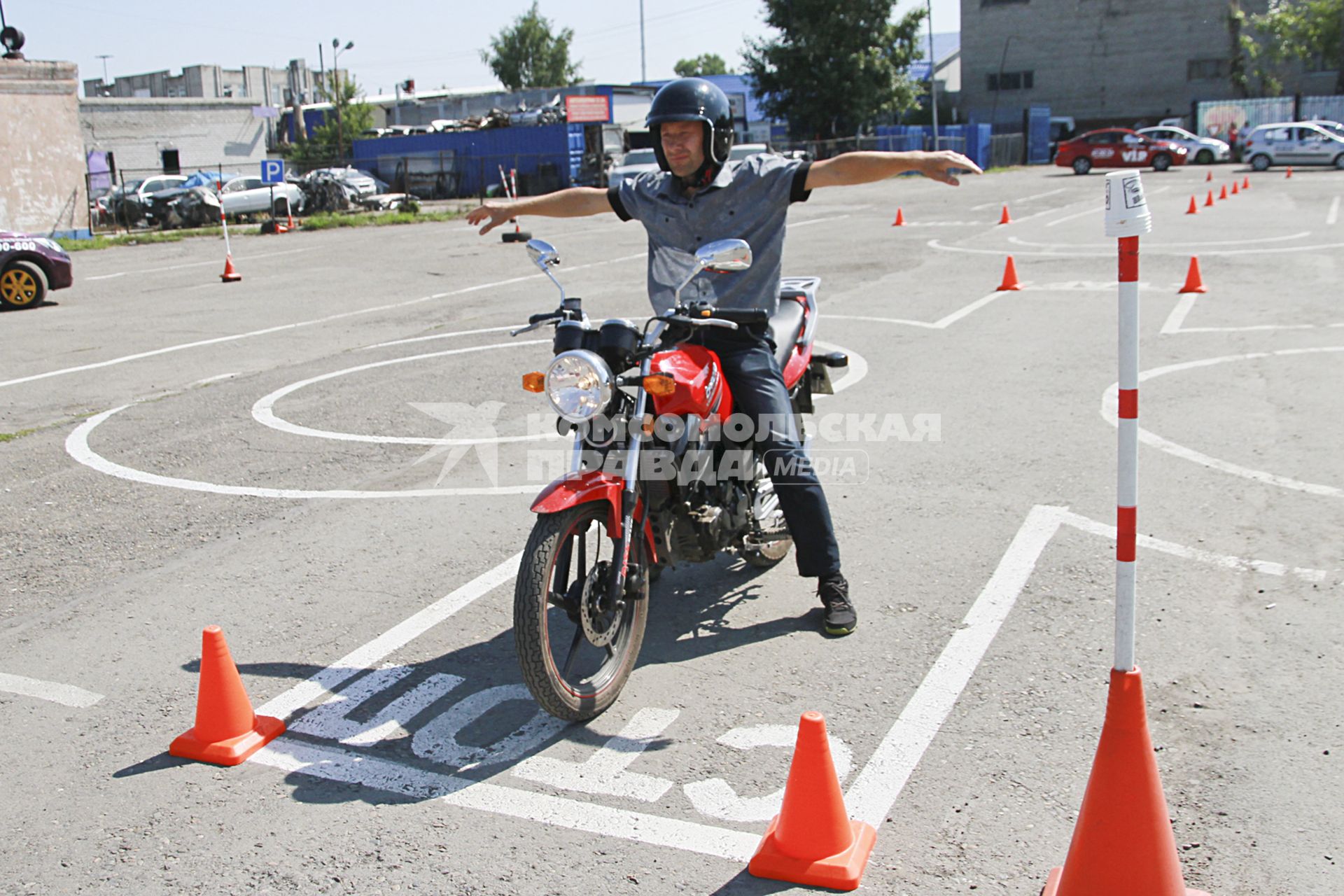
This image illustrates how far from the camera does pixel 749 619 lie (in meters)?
5.14

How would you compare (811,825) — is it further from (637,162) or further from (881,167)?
(637,162)

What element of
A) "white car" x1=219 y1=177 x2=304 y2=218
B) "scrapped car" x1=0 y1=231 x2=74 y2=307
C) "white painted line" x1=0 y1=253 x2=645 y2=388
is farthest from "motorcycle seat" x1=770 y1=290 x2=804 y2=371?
"white car" x1=219 y1=177 x2=304 y2=218

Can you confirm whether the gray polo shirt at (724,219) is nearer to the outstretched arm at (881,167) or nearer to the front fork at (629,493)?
the outstretched arm at (881,167)

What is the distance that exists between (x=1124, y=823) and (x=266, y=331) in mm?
12047

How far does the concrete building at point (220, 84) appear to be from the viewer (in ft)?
299

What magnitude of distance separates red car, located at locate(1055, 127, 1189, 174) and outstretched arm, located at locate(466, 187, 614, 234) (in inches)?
1798

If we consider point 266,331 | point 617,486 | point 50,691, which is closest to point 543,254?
point 617,486

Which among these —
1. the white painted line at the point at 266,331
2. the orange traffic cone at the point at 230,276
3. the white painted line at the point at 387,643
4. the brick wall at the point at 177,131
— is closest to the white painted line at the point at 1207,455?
the white painted line at the point at 387,643

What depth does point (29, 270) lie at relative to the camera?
16.0 m

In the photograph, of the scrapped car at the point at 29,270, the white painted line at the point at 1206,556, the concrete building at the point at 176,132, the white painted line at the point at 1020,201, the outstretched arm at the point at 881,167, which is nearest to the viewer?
the outstretched arm at the point at 881,167

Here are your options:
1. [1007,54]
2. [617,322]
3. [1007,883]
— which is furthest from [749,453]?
[1007,54]

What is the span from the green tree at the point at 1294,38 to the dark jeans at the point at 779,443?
68.4 meters

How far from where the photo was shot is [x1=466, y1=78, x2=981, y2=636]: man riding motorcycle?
15.7ft

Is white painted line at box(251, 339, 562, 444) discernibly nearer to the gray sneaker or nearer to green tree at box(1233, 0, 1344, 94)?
the gray sneaker
